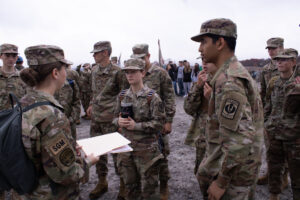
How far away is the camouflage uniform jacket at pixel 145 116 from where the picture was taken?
3117mm

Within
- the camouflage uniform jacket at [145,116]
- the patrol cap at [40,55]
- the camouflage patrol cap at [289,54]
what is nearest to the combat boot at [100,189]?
the camouflage uniform jacket at [145,116]

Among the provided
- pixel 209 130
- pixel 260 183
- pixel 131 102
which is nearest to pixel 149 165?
pixel 131 102

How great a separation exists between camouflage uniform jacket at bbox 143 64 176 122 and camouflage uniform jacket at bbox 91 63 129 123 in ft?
1.54

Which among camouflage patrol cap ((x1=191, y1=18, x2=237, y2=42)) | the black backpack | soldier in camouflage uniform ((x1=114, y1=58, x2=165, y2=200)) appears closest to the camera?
the black backpack

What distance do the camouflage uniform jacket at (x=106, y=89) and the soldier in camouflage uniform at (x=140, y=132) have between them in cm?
117

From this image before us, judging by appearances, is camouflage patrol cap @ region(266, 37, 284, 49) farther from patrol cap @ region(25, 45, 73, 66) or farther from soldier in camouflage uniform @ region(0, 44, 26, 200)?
soldier in camouflage uniform @ region(0, 44, 26, 200)

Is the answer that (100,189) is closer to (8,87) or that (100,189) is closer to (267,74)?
(8,87)

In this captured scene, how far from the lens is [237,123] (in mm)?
1724

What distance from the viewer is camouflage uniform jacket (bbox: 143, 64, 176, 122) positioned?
4.31m

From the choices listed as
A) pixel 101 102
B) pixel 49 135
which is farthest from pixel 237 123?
pixel 101 102

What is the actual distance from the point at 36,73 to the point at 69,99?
277 centimetres

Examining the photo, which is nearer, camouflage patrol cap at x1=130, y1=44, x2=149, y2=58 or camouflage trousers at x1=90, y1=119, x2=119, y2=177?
camouflage trousers at x1=90, y1=119, x2=119, y2=177

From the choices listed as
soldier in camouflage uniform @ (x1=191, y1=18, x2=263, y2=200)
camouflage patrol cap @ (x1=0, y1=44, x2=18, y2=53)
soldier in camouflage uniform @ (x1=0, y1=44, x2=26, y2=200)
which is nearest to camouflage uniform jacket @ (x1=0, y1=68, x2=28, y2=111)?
soldier in camouflage uniform @ (x1=0, y1=44, x2=26, y2=200)

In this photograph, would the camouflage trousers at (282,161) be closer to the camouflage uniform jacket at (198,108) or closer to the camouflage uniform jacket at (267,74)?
the camouflage uniform jacket at (198,108)
